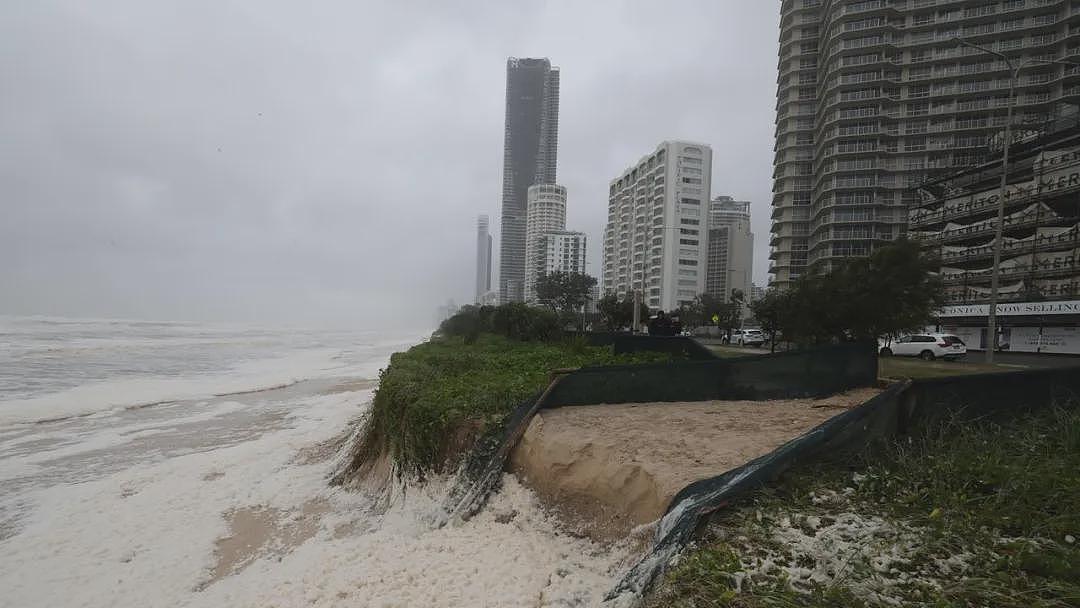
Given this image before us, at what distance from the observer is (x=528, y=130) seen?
168625 millimetres

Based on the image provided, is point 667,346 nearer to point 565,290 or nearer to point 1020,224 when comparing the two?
point 565,290

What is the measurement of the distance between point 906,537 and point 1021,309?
45.8 m

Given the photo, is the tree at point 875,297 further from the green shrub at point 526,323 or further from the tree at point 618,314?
the tree at point 618,314

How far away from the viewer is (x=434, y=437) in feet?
20.8

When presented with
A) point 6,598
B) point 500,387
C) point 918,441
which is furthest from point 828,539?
point 6,598

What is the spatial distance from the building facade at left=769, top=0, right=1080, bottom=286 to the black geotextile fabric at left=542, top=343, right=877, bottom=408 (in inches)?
2209

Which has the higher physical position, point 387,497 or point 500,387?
point 500,387

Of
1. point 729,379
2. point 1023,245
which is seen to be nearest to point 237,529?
point 729,379

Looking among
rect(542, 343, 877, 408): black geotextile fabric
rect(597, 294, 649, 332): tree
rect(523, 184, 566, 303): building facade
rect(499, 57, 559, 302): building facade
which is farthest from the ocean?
rect(499, 57, 559, 302): building facade

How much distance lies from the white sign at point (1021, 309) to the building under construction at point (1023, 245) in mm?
63

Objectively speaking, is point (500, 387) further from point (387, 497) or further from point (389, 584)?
point (389, 584)

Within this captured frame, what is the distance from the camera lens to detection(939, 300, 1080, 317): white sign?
105 feet

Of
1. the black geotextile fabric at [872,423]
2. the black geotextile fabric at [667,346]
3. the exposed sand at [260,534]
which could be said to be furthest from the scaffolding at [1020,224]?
the exposed sand at [260,534]

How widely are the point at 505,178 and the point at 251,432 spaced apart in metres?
161
